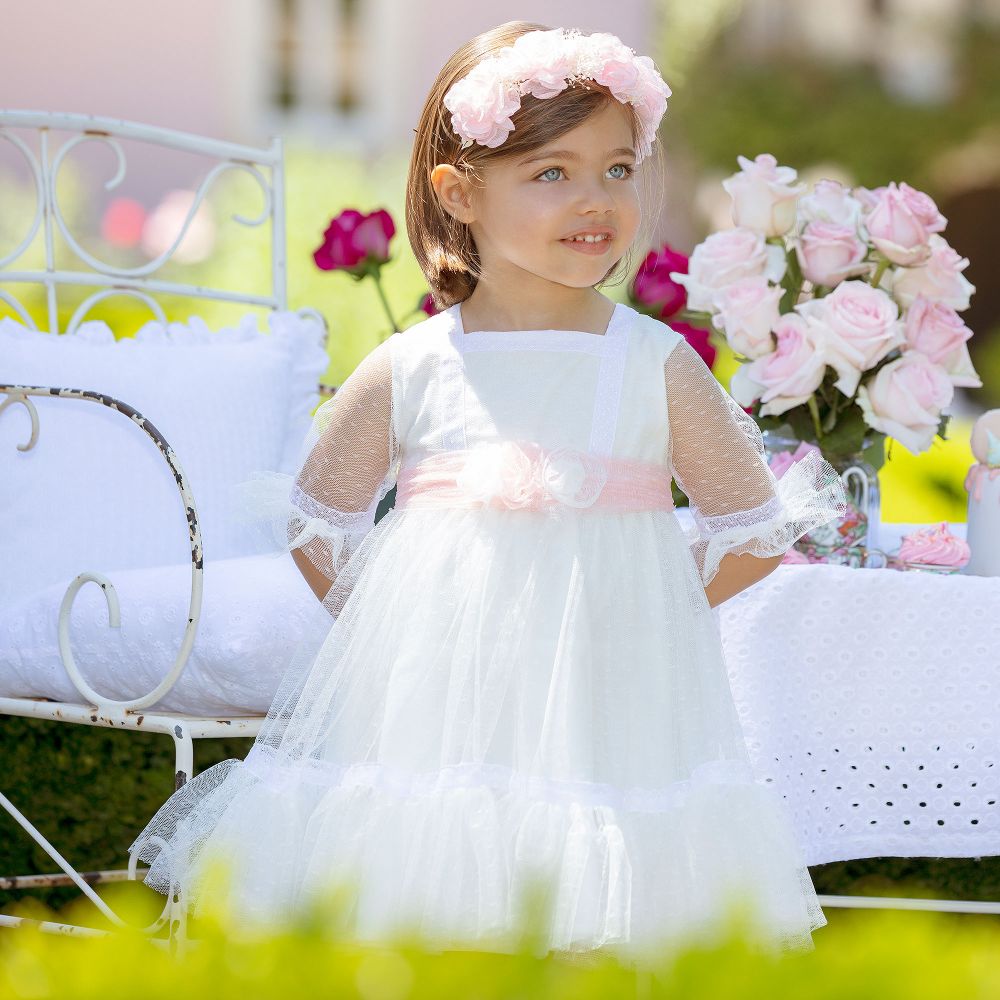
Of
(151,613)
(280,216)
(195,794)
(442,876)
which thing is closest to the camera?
(442,876)

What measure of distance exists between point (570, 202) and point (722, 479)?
38 cm

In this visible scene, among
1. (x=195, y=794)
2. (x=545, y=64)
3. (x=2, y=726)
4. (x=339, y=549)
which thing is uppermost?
(x=545, y=64)

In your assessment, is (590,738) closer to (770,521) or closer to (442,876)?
(442,876)

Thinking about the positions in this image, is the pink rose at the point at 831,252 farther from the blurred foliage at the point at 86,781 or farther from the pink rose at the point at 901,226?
the blurred foliage at the point at 86,781

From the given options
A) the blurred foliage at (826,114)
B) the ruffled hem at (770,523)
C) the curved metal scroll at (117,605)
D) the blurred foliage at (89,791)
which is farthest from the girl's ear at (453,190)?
the blurred foliage at (826,114)

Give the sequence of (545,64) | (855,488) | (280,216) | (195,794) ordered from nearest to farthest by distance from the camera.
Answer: (545,64)
(195,794)
(855,488)
(280,216)

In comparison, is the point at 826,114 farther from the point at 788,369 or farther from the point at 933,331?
the point at 788,369

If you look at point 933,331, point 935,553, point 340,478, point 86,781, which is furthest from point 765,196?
point 86,781

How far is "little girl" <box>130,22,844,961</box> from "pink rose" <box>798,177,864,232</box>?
0.78m

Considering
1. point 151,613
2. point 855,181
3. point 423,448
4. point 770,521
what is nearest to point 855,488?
point 770,521

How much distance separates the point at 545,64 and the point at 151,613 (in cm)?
106

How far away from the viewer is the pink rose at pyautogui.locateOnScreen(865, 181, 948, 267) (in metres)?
2.42

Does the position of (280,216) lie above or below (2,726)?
above

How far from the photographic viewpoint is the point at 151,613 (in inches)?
89.6
